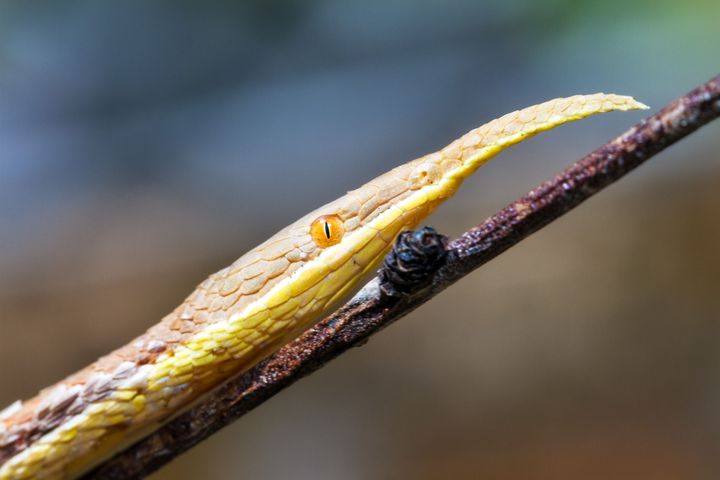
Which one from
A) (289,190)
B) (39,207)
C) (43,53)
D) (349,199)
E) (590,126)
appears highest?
(43,53)

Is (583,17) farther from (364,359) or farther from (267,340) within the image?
→ (267,340)

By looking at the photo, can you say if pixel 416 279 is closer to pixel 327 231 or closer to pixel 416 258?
pixel 416 258

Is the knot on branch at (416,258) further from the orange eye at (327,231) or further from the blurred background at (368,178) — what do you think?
the blurred background at (368,178)

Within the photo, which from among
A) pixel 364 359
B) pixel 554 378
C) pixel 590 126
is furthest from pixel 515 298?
pixel 590 126

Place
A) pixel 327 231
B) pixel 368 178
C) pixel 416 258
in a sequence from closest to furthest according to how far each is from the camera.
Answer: pixel 416 258
pixel 327 231
pixel 368 178

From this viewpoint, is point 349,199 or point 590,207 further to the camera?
point 590,207

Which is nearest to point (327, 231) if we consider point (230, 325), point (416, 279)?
point (230, 325)

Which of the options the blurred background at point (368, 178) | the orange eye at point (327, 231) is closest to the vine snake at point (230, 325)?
the orange eye at point (327, 231)
